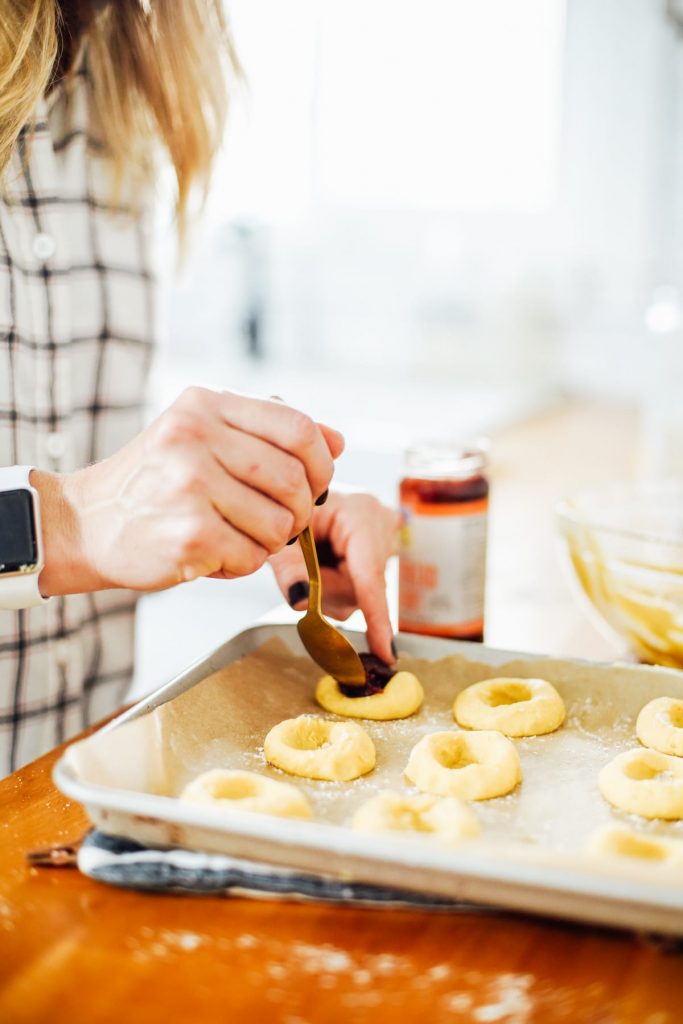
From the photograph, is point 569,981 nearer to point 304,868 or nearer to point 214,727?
point 304,868

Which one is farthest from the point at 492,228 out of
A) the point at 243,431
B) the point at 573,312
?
the point at 243,431

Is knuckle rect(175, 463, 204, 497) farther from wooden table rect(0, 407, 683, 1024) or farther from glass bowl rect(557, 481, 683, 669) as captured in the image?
glass bowl rect(557, 481, 683, 669)

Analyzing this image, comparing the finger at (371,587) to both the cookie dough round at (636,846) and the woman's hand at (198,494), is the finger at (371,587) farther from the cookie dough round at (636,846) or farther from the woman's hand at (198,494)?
the cookie dough round at (636,846)

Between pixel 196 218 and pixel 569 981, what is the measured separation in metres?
1.09

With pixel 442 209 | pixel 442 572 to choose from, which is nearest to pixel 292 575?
pixel 442 572

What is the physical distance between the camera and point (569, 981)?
21.9 inches

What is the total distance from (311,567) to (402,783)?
8.6 inches

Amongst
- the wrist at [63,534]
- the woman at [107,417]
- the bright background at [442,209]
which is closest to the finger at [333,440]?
the woman at [107,417]

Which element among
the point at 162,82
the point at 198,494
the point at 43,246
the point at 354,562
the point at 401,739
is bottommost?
the point at 401,739

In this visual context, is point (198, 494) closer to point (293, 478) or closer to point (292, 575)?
point (293, 478)

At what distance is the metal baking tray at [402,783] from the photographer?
0.57 metres

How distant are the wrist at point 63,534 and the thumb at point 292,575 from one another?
7.8 inches

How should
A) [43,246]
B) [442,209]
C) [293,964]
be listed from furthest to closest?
[442,209]
[43,246]
[293,964]

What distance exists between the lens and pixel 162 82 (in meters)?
1.25
